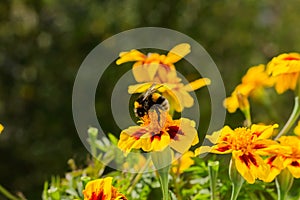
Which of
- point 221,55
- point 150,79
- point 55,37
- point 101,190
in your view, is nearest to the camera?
point 101,190

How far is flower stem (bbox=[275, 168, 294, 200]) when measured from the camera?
60 cm

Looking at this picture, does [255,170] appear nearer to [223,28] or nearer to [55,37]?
[55,37]

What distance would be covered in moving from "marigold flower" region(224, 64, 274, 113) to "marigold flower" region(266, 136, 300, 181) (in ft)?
0.57

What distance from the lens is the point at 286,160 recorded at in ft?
1.93

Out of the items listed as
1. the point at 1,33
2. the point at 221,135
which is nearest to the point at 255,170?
the point at 221,135

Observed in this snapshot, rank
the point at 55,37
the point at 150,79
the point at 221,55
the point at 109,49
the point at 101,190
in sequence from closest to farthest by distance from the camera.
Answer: the point at 101,190 < the point at 150,79 < the point at 109,49 < the point at 55,37 < the point at 221,55

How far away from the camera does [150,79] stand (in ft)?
2.36

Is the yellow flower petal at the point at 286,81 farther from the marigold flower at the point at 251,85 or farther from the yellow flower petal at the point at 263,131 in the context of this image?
the yellow flower petal at the point at 263,131

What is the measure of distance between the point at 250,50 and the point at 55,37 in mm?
903

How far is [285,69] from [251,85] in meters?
0.24

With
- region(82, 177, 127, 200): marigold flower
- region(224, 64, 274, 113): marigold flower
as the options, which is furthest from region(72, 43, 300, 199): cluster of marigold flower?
region(224, 64, 274, 113): marigold flower

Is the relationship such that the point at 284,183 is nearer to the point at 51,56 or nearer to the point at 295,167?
the point at 295,167

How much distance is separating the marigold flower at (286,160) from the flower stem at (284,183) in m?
0.01

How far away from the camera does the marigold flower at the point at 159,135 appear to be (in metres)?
0.56
